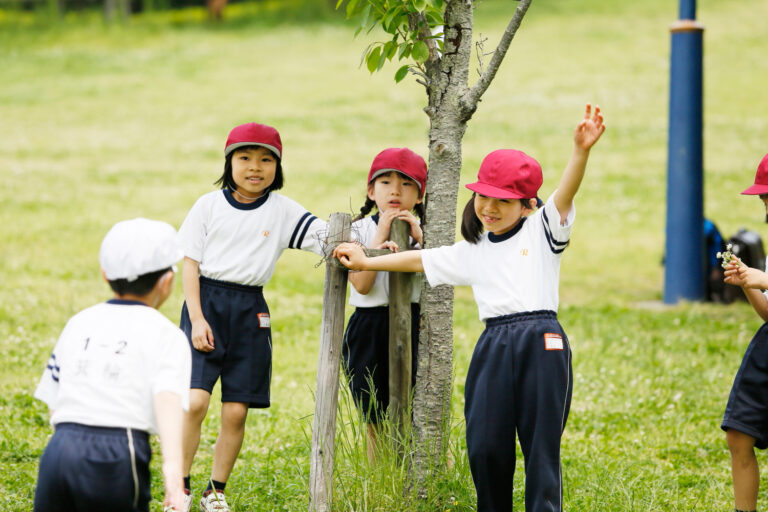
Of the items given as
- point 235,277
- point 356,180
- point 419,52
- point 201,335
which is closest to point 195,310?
point 201,335

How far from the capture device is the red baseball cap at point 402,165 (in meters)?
4.25

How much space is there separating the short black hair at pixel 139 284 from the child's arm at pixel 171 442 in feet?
1.12

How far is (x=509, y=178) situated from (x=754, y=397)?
1526 millimetres

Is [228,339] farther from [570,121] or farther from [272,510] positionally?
[570,121]

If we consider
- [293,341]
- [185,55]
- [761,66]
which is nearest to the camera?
[293,341]

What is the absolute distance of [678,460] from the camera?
5469mm

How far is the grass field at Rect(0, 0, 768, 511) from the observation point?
5332mm

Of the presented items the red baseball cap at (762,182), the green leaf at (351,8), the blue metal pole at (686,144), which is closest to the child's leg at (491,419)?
the red baseball cap at (762,182)

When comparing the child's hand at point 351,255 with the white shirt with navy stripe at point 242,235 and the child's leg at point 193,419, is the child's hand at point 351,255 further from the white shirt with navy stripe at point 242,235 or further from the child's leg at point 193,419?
the child's leg at point 193,419

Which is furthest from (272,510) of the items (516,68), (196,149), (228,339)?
(516,68)

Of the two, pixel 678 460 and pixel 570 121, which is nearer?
pixel 678 460

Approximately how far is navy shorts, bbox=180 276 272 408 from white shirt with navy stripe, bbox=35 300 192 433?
140 cm

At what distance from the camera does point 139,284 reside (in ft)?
9.87

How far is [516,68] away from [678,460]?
22.8 meters
